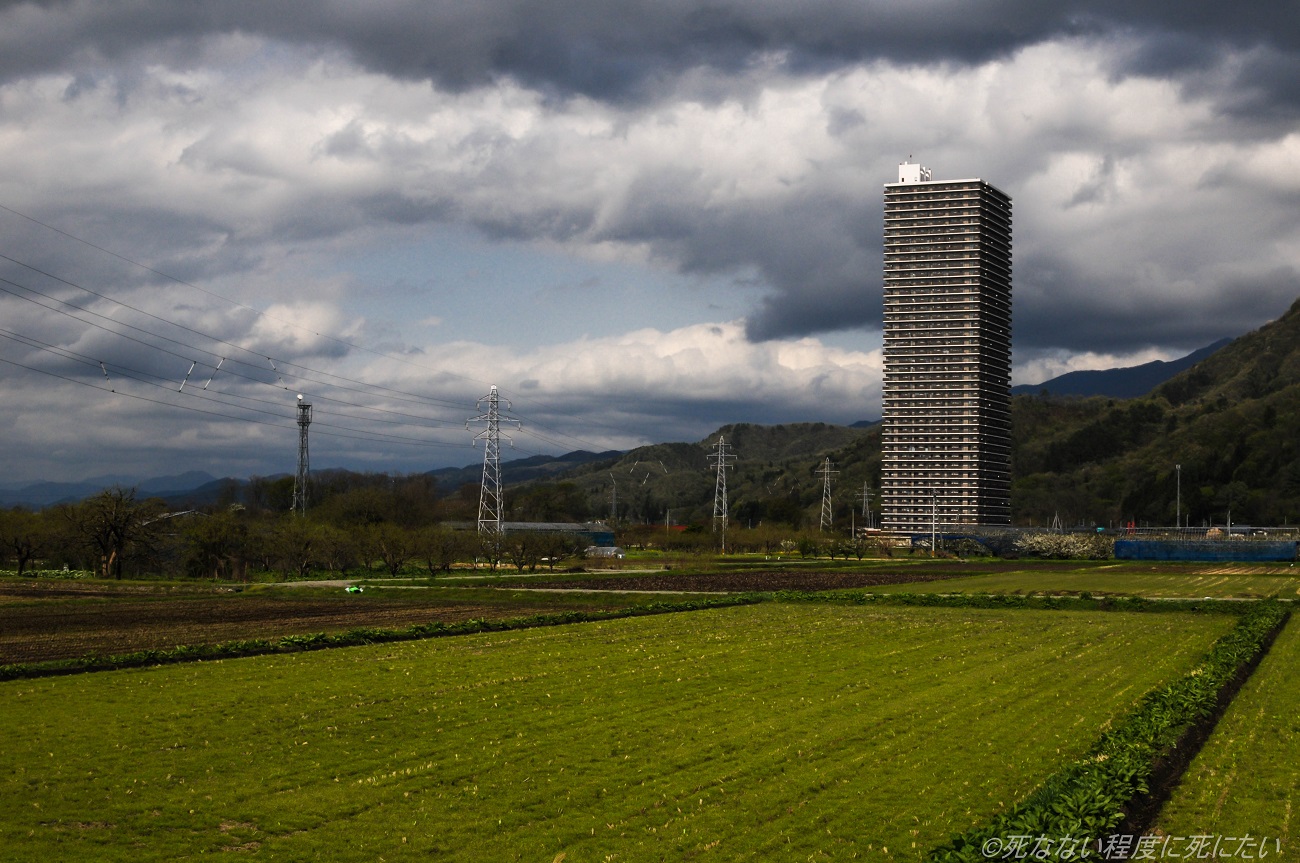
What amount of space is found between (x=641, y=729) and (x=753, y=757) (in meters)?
3.37

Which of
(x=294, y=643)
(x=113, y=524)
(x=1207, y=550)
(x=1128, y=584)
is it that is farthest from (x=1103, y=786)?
(x=1207, y=550)

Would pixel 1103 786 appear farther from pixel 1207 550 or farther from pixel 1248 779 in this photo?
pixel 1207 550

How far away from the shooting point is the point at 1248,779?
19.2 m

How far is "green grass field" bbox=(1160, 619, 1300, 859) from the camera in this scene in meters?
16.5

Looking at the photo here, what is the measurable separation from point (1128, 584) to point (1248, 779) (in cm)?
7213

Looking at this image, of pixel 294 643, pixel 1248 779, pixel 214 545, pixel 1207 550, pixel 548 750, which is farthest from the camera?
pixel 1207 550

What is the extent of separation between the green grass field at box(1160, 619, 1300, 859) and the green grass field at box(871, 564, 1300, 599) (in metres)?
50.1

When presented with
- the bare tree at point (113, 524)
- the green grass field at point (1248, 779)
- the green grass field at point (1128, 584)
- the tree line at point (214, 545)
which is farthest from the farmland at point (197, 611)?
the green grass field at point (1248, 779)

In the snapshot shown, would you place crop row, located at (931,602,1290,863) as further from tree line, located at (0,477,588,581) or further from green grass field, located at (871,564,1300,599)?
tree line, located at (0,477,588,581)

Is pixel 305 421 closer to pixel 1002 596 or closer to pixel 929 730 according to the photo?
pixel 1002 596

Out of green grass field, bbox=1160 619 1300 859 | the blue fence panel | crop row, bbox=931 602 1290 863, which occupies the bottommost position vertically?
green grass field, bbox=1160 619 1300 859

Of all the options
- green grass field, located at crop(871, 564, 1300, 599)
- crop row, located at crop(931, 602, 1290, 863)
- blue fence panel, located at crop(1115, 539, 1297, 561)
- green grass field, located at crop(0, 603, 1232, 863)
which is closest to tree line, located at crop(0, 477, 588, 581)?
green grass field, located at crop(871, 564, 1300, 599)

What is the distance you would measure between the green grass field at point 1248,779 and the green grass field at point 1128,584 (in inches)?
1973

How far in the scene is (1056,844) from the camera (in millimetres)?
14328
